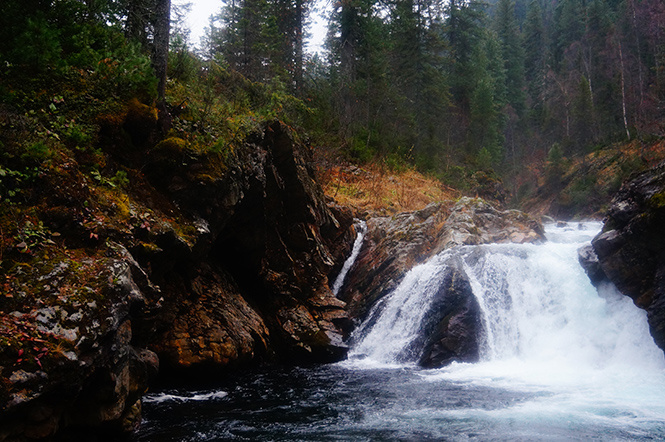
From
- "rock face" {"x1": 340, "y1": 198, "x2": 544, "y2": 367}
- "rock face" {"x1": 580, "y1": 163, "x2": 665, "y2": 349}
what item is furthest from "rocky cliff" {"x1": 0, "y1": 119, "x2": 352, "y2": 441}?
"rock face" {"x1": 580, "y1": 163, "x2": 665, "y2": 349}

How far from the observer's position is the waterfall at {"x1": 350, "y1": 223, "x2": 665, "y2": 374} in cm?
952

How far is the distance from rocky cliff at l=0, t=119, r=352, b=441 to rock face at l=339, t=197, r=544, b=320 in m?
1.13

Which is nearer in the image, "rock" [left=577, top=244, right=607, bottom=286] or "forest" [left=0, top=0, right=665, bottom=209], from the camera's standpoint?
"forest" [left=0, top=0, right=665, bottom=209]

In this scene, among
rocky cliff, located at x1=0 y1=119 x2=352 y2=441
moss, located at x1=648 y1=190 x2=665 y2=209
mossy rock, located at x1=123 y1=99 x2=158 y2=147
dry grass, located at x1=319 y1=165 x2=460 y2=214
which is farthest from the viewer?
dry grass, located at x1=319 y1=165 x2=460 y2=214

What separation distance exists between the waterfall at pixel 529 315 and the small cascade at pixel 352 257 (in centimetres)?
212

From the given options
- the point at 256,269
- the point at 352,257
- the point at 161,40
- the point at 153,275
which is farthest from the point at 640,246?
the point at 161,40

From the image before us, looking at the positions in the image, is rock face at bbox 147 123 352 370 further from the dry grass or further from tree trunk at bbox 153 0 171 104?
the dry grass

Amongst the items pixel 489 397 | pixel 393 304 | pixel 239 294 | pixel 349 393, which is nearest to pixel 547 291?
pixel 393 304

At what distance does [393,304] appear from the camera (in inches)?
495

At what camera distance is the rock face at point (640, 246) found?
8.62 m

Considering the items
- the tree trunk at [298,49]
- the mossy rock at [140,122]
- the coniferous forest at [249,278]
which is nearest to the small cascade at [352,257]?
the coniferous forest at [249,278]

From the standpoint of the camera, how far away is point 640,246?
30.1 feet

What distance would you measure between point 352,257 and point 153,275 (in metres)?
9.03

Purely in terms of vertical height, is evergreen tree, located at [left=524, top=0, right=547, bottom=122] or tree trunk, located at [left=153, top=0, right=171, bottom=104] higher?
evergreen tree, located at [left=524, top=0, right=547, bottom=122]
